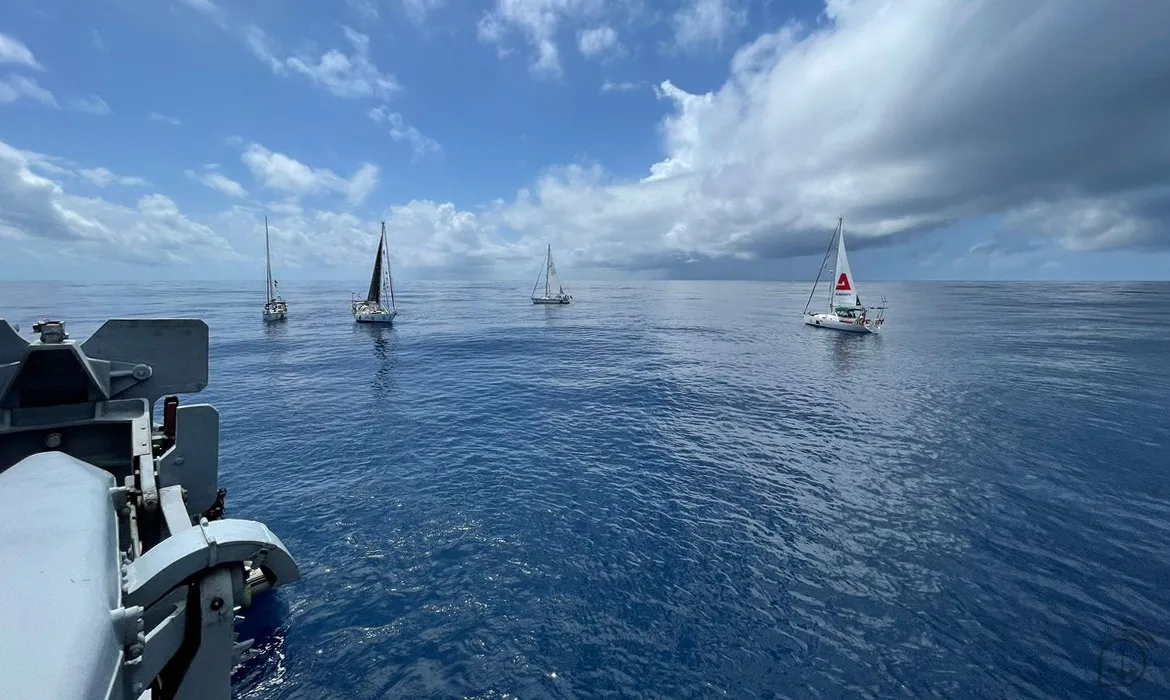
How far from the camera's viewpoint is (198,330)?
1284 cm

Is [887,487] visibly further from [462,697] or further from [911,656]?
[462,697]

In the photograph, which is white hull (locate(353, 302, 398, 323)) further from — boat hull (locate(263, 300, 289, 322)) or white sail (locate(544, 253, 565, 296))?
white sail (locate(544, 253, 565, 296))

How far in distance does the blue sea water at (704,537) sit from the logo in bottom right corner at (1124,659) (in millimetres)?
61

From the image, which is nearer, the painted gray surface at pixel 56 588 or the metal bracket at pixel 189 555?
the painted gray surface at pixel 56 588

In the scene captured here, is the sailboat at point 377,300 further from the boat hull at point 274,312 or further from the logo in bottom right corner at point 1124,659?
the logo in bottom right corner at point 1124,659

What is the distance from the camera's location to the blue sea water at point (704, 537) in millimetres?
12711

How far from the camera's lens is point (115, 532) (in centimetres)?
643

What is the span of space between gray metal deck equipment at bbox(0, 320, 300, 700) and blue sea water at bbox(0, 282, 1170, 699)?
17.9ft

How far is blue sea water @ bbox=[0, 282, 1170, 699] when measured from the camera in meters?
12.7

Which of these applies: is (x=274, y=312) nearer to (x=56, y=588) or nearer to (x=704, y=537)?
(x=704, y=537)

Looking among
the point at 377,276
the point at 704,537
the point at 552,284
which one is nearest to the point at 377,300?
the point at 377,276

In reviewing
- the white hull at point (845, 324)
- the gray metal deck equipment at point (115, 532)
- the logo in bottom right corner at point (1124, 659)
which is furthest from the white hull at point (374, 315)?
the logo in bottom right corner at point (1124, 659)

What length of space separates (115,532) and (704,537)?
1763cm

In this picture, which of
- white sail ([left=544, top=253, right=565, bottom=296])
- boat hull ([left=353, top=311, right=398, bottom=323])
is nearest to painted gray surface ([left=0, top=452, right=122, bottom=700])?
boat hull ([left=353, top=311, right=398, bottom=323])
